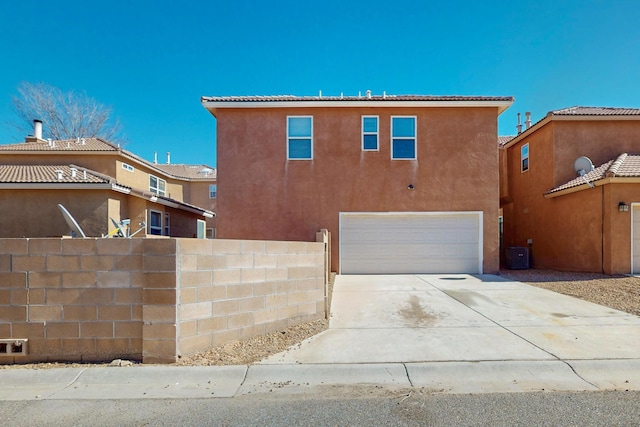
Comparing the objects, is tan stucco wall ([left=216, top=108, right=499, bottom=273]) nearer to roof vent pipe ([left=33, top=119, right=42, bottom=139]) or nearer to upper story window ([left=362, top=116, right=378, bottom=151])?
upper story window ([left=362, top=116, right=378, bottom=151])

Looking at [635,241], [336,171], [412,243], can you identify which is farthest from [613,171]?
[336,171]

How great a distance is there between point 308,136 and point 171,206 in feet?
30.5

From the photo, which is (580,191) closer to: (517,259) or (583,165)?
(583,165)

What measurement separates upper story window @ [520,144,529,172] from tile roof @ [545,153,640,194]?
280 centimetres

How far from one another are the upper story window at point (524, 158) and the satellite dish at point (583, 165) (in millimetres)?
2774

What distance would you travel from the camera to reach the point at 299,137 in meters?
12.4

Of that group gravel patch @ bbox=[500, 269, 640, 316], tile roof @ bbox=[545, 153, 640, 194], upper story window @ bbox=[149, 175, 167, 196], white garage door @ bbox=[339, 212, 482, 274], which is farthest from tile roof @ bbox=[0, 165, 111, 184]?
tile roof @ bbox=[545, 153, 640, 194]

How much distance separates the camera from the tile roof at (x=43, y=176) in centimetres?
1307

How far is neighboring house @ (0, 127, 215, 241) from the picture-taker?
13219 mm

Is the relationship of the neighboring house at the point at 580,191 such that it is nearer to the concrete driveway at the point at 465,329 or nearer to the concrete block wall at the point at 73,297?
the concrete driveway at the point at 465,329

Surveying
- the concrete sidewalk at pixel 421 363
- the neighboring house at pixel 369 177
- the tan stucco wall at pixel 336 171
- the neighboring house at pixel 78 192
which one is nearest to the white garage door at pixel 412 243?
the neighboring house at pixel 369 177

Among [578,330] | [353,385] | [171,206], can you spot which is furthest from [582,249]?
[171,206]

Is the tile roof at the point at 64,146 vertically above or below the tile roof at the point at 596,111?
below

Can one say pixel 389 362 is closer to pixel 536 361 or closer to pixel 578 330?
pixel 536 361
